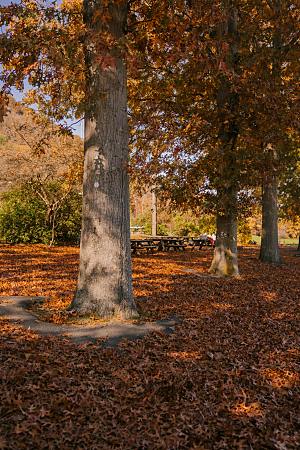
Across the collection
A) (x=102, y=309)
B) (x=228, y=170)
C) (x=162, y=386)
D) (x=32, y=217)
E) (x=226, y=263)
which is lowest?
(x=162, y=386)

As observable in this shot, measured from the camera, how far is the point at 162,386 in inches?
167

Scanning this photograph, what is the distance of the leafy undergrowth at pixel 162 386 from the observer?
10.8 ft

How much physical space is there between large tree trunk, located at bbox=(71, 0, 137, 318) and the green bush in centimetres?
1510

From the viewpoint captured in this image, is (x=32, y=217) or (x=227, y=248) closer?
(x=227, y=248)

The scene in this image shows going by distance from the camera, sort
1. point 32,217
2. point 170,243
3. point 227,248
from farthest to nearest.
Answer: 1. point 170,243
2. point 32,217
3. point 227,248

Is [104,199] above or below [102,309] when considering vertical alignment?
above

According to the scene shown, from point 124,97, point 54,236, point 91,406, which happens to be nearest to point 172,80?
point 124,97

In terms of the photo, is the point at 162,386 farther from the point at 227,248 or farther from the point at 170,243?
the point at 170,243

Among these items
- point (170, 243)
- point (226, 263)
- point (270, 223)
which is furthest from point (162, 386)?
point (170, 243)

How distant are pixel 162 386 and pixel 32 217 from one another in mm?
18464

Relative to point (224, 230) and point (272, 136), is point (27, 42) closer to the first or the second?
point (272, 136)

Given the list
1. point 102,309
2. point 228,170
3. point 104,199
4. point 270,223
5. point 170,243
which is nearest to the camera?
point 102,309

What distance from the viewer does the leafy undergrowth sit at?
3287mm

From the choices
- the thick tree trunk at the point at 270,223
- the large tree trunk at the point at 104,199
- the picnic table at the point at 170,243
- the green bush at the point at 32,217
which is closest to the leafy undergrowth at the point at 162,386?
the large tree trunk at the point at 104,199
